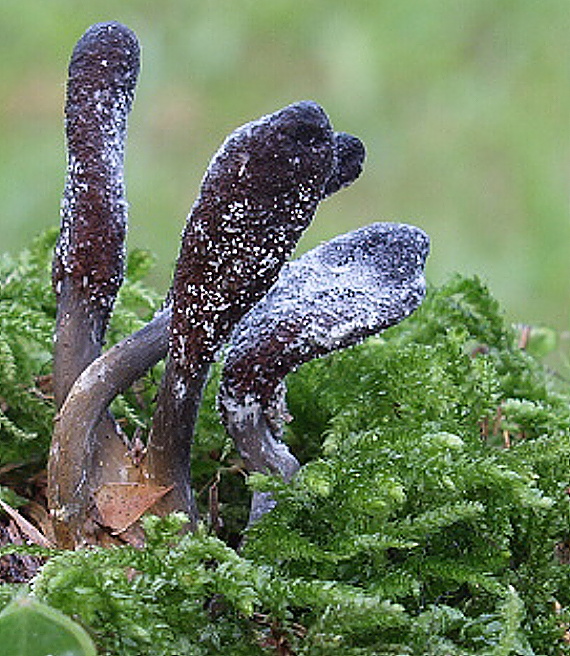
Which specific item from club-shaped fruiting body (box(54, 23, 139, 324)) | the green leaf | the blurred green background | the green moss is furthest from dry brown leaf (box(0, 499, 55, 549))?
the blurred green background

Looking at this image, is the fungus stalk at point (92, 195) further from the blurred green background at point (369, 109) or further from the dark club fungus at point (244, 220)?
the blurred green background at point (369, 109)

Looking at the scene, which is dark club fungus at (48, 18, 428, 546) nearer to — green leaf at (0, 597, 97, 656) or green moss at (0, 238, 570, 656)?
green moss at (0, 238, 570, 656)

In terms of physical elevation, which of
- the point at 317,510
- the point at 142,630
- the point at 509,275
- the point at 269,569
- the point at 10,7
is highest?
the point at 10,7

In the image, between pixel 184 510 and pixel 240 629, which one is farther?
pixel 184 510

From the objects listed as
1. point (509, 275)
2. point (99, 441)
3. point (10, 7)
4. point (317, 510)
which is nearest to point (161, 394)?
point (99, 441)

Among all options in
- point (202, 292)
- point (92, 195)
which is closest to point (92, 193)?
point (92, 195)

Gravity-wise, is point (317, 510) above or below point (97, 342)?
below

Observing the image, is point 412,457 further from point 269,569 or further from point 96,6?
point 96,6
